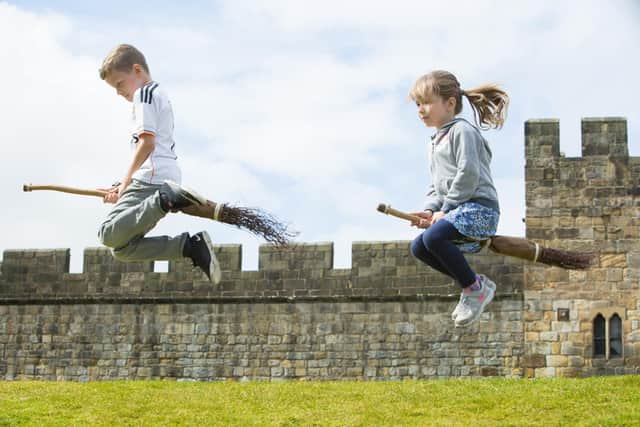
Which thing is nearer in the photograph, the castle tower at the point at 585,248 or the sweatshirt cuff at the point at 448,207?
the sweatshirt cuff at the point at 448,207

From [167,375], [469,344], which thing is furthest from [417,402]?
[167,375]

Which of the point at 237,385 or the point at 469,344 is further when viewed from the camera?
the point at 469,344

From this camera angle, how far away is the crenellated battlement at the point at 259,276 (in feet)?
68.3

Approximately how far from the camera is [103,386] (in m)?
17.8

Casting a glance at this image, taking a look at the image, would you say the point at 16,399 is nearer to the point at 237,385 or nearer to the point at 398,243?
the point at 237,385

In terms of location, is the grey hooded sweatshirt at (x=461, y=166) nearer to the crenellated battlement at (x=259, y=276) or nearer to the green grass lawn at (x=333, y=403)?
the green grass lawn at (x=333, y=403)

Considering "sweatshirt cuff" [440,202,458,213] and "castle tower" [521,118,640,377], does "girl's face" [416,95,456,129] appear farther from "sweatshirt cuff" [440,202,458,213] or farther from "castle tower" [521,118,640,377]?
"castle tower" [521,118,640,377]

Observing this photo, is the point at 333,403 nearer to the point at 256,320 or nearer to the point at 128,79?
the point at 256,320

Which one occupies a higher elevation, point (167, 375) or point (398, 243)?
point (398, 243)

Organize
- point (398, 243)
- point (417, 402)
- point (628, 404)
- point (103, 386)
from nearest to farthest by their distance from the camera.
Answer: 1. point (628, 404)
2. point (417, 402)
3. point (103, 386)
4. point (398, 243)

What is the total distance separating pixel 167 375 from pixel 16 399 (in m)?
4.76

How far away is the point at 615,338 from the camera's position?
19.5 meters

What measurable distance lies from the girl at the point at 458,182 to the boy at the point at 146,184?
123 cm

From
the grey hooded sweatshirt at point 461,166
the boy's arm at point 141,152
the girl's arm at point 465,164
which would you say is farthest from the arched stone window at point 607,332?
the boy's arm at point 141,152
